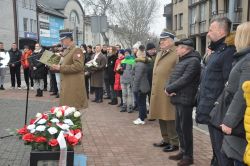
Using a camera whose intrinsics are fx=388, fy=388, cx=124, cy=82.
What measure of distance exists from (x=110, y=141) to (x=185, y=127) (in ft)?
6.55

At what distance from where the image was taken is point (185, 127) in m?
5.76

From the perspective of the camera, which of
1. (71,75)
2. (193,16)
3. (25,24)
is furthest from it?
(25,24)

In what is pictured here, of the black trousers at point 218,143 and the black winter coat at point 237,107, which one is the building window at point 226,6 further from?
the black winter coat at point 237,107

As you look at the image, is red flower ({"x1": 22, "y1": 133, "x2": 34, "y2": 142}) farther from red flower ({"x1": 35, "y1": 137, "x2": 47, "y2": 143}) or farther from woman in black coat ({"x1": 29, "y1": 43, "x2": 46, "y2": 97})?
woman in black coat ({"x1": 29, "y1": 43, "x2": 46, "y2": 97})

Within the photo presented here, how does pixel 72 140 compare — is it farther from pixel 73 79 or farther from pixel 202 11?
pixel 202 11

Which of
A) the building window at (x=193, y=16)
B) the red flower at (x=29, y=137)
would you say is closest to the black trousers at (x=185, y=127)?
the red flower at (x=29, y=137)

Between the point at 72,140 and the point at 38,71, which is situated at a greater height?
the point at 38,71

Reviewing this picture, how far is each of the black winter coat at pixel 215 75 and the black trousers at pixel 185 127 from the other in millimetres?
875

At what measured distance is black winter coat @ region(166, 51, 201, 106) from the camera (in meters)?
5.68

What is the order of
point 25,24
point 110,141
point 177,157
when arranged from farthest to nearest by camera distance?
point 25,24 < point 110,141 < point 177,157

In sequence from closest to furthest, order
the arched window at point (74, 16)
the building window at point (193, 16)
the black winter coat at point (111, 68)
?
the black winter coat at point (111, 68)
the building window at point (193, 16)
the arched window at point (74, 16)

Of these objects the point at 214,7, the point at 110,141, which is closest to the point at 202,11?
the point at 214,7

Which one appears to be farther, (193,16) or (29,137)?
(193,16)

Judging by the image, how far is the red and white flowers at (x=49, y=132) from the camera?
15.5 feet
